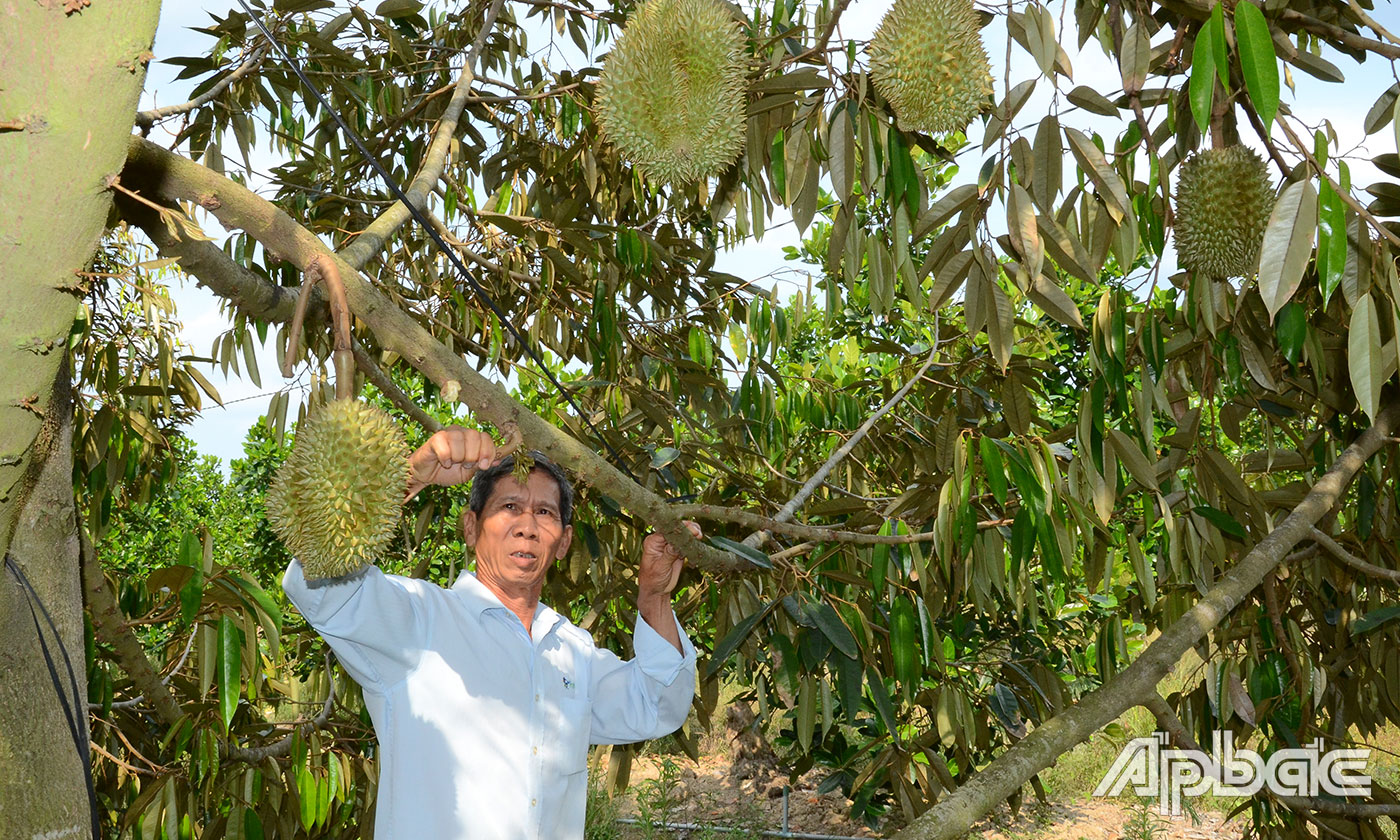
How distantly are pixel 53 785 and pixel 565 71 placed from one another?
6.28 feet

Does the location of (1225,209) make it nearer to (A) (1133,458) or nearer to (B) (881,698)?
(A) (1133,458)

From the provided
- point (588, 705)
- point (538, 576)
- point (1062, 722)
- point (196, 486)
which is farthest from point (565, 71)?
point (196, 486)

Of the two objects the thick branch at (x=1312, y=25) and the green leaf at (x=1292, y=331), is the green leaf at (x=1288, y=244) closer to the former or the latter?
the thick branch at (x=1312, y=25)

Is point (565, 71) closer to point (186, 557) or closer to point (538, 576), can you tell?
point (538, 576)

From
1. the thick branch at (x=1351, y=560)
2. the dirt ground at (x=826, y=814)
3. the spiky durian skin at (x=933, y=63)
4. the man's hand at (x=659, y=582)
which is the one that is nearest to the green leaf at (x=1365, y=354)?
the spiky durian skin at (x=933, y=63)

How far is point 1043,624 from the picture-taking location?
118 inches

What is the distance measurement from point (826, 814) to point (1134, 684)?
3423 mm

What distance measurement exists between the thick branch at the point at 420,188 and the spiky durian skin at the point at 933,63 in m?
0.66

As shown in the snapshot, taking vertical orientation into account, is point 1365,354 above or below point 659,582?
above

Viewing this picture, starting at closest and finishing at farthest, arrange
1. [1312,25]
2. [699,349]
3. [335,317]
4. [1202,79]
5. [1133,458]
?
[335,317]
[1202,79]
[1312,25]
[1133,458]
[699,349]

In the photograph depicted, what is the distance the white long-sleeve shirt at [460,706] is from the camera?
135cm

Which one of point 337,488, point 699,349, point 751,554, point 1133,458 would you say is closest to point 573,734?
point 751,554

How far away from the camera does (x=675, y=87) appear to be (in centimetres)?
110

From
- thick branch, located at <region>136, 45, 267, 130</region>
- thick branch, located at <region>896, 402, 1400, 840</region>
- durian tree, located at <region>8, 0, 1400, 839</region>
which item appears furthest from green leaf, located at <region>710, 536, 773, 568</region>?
thick branch, located at <region>136, 45, 267, 130</region>
